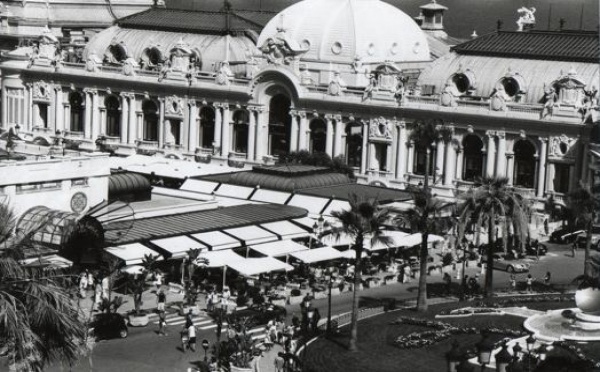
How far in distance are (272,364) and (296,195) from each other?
38.4 meters

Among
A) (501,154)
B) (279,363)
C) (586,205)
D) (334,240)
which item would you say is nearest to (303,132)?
(501,154)

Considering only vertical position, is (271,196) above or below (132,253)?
above

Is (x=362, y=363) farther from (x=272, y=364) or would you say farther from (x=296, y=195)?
(x=296, y=195)

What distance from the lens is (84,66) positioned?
442ft

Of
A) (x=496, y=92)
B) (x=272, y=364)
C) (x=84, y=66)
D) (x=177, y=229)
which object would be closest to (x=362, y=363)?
(x=272, y=364)

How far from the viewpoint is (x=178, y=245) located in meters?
80.8

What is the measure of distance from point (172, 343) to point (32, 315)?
28.6 metres

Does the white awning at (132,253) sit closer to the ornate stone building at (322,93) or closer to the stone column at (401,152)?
the ornate stone building at (322,93)

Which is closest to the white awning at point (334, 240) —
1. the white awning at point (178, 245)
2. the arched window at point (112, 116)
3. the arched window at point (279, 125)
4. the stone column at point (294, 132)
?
the white awning at point (178, 245)

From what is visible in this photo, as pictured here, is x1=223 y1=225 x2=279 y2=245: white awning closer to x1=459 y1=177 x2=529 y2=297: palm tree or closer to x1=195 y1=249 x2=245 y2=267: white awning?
x1=195 y1=249 x2=245 y2=267: white awning

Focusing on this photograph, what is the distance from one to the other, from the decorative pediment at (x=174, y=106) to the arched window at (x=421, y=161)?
24609mm

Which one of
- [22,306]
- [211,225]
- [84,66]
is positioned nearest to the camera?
[22,306]

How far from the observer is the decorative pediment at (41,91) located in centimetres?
13712

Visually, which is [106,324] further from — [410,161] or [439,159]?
[410,161]
